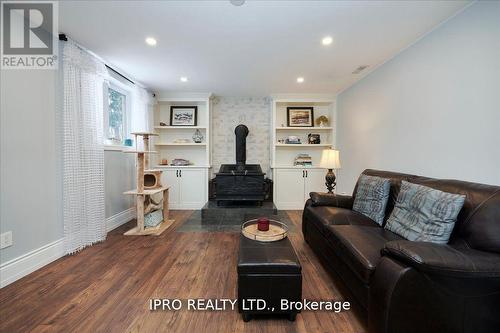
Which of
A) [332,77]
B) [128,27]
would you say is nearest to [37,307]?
[128,27]

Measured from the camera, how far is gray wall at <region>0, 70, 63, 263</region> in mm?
1828

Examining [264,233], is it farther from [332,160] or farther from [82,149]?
[82,149]

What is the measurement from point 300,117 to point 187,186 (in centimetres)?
287

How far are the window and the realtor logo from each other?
971 millimetres

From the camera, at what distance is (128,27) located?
6.98ft

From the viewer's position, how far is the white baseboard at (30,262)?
1.80 metres

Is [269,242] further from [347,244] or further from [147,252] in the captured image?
[147,252]

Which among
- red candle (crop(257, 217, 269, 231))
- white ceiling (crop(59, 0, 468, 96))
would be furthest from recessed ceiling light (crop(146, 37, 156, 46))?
red candle (crop(257, 217, 269, 231))

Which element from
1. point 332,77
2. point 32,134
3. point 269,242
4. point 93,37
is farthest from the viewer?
point 332,77

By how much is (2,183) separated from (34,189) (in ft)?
0.88

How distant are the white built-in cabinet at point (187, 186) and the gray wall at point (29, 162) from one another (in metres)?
2.11

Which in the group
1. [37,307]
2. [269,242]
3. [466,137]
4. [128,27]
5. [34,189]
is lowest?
[37,307]

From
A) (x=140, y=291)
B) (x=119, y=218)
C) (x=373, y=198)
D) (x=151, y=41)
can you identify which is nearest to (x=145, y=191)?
(x=119, y=218)

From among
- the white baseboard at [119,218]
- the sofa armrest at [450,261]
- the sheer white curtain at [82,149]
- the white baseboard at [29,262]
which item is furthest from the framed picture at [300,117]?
the white baseboard at [29,262]
